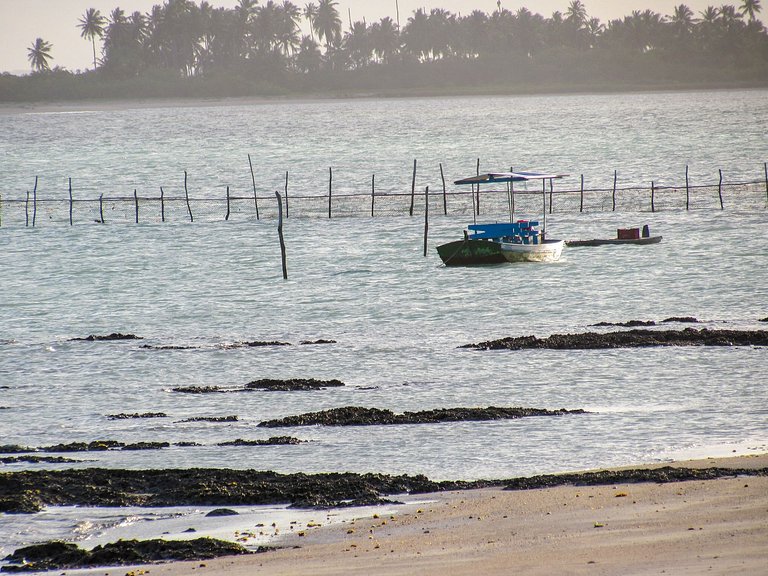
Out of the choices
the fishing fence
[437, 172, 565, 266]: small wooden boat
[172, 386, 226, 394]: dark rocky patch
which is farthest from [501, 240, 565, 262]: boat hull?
[172, 386, 226, 394]: dark rocky patch

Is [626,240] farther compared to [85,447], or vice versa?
[626,240]

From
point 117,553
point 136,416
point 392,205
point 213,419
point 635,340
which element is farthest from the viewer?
point 392,205

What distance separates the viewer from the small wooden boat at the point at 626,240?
146 ft

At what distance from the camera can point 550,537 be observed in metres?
11.1

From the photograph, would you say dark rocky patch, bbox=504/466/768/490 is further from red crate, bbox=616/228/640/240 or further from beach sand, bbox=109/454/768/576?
red crate, bbox=616/228/640/240

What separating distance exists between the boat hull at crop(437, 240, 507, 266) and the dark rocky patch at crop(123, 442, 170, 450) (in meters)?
23.5

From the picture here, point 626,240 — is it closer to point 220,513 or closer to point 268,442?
point 268,442

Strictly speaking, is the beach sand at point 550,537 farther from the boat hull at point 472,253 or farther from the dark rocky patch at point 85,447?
the boat hull at point 472,253

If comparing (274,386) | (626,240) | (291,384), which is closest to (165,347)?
(274,386)

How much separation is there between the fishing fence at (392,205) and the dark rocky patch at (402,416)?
121 feet

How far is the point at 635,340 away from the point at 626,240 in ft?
67.3

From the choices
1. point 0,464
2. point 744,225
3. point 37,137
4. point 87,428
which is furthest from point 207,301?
point 37,137

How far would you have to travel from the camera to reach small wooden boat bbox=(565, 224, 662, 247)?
146ft

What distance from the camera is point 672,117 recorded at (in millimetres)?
180250
